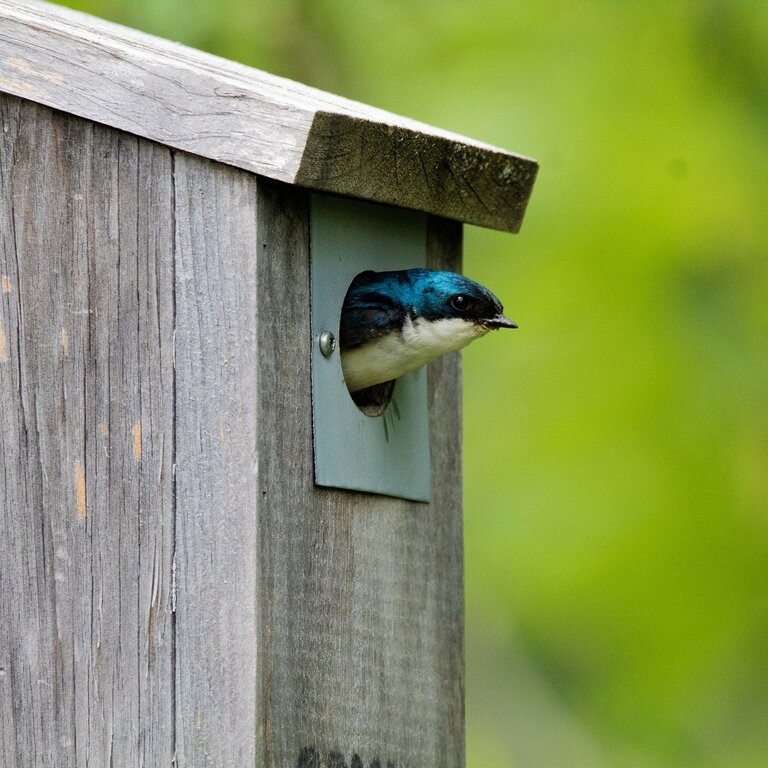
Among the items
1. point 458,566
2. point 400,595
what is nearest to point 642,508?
point 458,566

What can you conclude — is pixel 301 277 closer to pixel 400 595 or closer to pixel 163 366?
pixel 163 366

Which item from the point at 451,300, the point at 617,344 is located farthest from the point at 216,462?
the point at 617,344

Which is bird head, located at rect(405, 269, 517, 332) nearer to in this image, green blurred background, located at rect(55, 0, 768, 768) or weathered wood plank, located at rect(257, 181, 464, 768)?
weathered wood plank, located at rect(257, 181, 464, 768)

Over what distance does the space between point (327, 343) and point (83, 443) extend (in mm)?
412

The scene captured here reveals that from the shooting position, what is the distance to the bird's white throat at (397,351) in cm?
257

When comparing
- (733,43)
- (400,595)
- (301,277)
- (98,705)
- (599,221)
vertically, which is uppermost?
(733,43)

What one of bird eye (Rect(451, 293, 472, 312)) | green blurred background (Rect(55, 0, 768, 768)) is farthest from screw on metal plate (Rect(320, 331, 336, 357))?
green blurred background (Rect(55, 0, 768, 768))

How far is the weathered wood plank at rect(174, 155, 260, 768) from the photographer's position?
2.08m

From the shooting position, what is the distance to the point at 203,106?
2100 millimetres

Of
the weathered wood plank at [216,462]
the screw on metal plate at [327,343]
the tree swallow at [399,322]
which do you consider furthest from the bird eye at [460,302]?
the weathered wood plank at [216,462]

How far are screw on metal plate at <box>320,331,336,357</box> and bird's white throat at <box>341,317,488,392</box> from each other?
0.23 m

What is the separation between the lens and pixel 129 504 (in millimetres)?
2148

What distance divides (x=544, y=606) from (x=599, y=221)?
3.97ft

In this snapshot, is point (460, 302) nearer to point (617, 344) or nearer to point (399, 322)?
point (399, 322)
